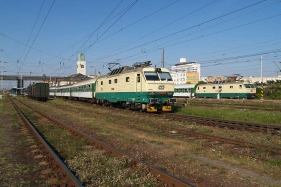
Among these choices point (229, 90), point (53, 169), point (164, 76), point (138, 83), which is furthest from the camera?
point (229, 90)

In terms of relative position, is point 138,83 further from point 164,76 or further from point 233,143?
point 233,143

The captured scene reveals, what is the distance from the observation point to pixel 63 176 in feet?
18.3

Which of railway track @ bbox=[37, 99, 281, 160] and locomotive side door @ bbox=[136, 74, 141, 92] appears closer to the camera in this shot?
railway track @ bbox=[37, 99, 281, 160]

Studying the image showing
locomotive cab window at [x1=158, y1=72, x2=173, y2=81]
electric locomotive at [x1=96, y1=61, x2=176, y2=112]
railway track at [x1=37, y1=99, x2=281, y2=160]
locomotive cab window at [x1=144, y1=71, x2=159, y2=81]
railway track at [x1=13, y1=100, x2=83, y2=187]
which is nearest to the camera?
railway track at [x1=13, y1=100, x2=83, y2=187]

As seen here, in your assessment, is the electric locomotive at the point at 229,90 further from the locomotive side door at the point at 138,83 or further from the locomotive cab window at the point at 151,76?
the locomotive side door at the point at 138,83

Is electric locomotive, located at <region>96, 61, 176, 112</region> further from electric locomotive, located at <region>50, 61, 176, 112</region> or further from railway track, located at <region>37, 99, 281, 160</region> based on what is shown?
railway track, located at <region>37, 99, 281, 160</region>

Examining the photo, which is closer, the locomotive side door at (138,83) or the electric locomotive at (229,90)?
the locomotive side door at (138,83)

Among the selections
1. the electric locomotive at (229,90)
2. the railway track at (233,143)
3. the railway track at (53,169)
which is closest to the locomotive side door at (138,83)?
the railway track at (233,143)

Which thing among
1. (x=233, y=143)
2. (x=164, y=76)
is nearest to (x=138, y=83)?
(x=164, y=76)

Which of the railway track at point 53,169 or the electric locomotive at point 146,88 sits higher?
the electric locomotive at point 146,88

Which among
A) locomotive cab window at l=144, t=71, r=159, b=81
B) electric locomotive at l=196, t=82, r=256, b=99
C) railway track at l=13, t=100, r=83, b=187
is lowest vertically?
railway track at l=13, t=100, r=83, b=187

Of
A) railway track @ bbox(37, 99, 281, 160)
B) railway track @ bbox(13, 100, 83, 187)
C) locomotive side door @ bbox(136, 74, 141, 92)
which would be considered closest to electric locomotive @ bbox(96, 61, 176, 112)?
locomotive side door @ bbox(136, 74, 141, 92)

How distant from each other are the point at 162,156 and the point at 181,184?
2651 mm

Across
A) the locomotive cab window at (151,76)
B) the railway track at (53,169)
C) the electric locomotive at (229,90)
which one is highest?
the locomotive cab window at (151,76)
